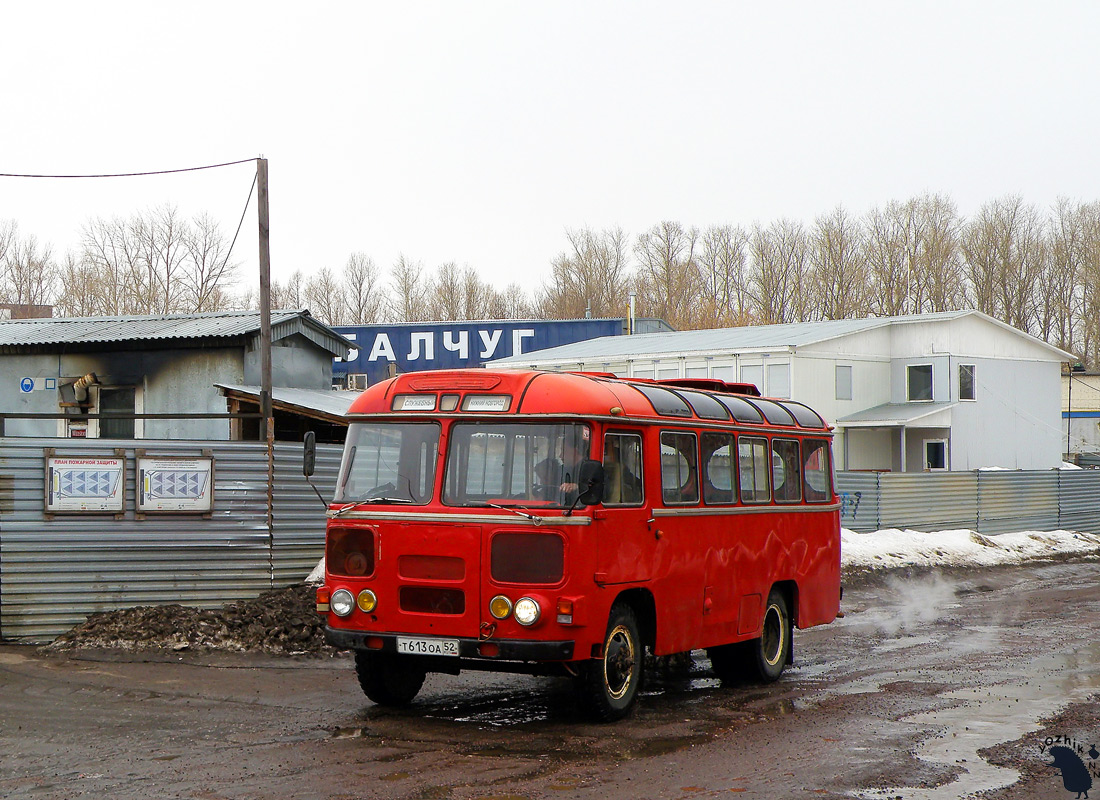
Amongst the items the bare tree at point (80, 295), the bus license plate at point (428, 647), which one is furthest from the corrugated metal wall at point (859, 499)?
the bare tree at point (80, 295)

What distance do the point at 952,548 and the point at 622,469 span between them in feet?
58.1

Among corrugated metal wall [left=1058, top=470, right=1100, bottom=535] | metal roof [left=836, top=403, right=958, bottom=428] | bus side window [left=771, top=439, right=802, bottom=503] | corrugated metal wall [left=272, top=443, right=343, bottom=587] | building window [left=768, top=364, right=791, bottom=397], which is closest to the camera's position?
bus side window [left=771, top=439, right=802, bottom=503]

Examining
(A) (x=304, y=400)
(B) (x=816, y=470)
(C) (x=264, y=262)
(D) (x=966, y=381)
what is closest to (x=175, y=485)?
(C) (x=264, y=262)

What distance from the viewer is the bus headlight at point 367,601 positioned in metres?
9.38

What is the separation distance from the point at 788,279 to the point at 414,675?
72277mm

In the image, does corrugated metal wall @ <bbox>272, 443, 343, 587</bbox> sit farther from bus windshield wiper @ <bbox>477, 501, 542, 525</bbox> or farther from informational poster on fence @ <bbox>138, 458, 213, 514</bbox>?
bus windshield wiper @ <bbox>477, 501, 542, 525</bbox>

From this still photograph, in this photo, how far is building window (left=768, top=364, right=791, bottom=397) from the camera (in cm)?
3700

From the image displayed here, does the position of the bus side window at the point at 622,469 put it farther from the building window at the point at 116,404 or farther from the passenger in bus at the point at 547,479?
the building window at the point at 116,404

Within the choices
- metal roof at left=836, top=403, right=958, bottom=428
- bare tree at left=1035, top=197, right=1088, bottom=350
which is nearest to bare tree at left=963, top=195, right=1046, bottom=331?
bare tree at left=1035, top=197, right=1088, bottom=350

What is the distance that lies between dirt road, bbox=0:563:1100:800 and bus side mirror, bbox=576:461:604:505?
1.72 meters

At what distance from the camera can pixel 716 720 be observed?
9641 millimetres

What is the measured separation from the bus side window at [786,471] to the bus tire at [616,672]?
2943 millimetres

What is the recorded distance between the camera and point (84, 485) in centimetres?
1308

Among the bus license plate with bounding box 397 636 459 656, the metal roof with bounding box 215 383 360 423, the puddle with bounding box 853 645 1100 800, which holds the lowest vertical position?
the puddle with bounding box 853 645 1100 800
